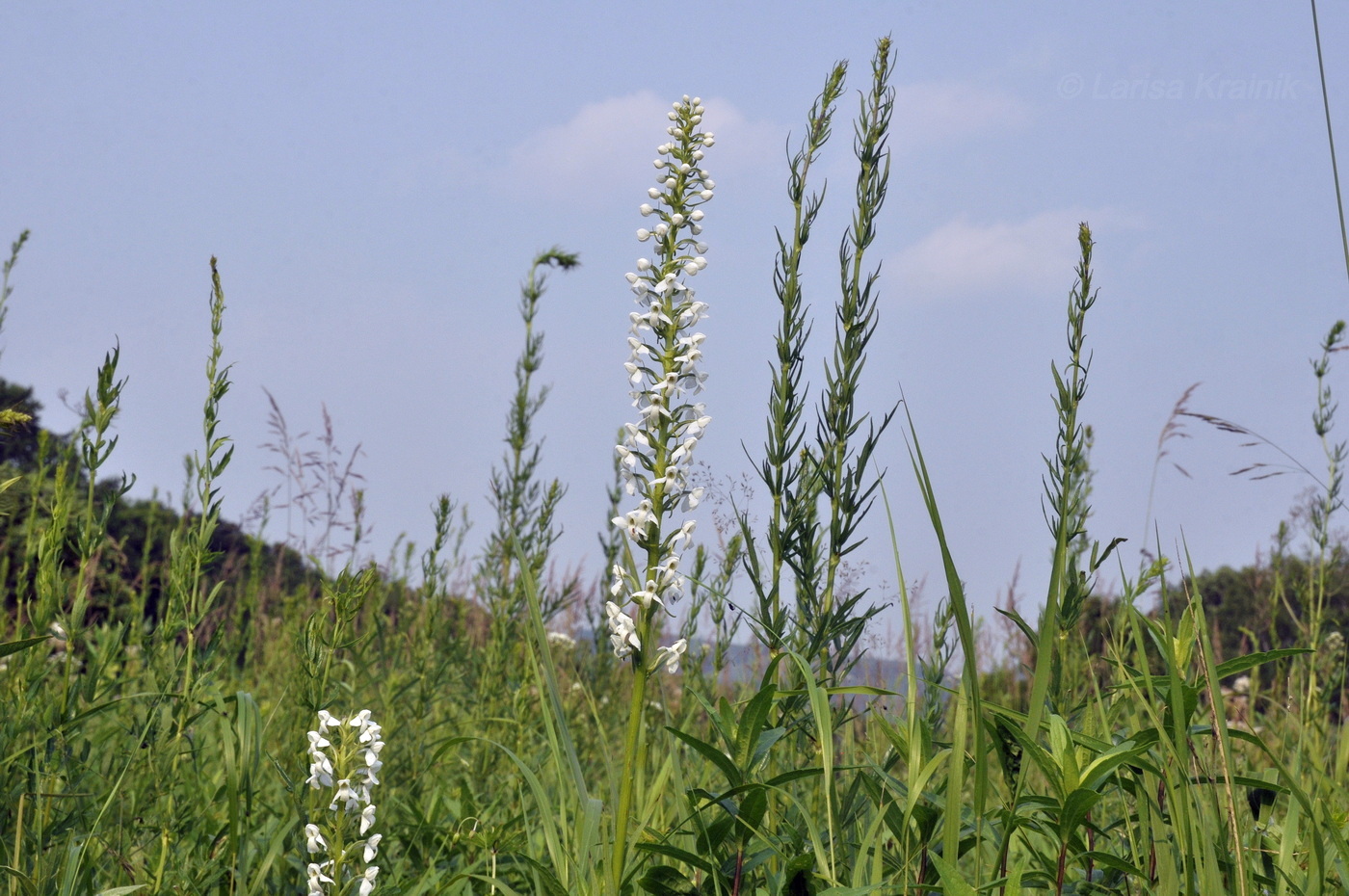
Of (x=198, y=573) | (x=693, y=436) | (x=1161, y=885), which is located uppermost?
(x=693, y=436)

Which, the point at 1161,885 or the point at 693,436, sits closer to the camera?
the point at 1161,885

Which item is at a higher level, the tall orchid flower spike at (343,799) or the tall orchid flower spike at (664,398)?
the tall orchid flower spike at (664,398)

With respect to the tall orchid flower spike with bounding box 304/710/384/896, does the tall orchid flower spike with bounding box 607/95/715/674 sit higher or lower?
higher

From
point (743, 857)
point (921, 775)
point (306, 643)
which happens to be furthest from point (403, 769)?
point (921, 775)

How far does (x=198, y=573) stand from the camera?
2.79 m

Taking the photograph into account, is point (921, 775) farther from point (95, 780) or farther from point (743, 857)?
point (95, 780)

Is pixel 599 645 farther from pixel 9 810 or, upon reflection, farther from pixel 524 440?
pixel 9 810

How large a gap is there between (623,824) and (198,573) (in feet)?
5.17

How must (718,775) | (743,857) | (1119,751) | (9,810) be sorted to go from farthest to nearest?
1. (718,775)
2. (9,810)
3. (743,857)
4. (1119,751)

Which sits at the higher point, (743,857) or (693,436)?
(693,436)

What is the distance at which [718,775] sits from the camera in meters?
3.95

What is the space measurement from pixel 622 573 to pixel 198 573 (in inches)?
57.9

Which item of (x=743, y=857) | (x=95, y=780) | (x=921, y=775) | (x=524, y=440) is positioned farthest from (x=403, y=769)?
(x=921, y=775)

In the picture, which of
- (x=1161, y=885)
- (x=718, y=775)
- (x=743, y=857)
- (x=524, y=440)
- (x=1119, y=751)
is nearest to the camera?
(x=1119, y=751)
